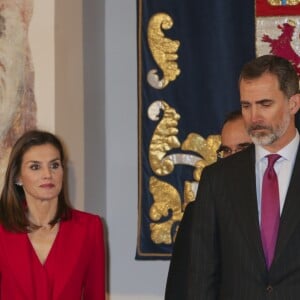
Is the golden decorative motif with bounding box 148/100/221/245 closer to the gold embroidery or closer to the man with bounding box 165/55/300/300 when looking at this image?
the gold embroidery

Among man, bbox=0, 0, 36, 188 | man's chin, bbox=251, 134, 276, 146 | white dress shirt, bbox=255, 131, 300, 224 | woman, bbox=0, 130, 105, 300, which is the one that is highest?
man, bbox=0, 0, 36, 188

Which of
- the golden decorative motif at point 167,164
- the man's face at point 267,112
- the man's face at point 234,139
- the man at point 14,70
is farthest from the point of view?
the golden decorative motif at point 167,164

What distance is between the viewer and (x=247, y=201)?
8.49 ft

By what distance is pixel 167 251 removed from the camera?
4.52m

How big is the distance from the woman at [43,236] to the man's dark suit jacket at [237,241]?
2.65 ft

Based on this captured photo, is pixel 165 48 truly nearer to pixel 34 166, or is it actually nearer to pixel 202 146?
pixel 202 146

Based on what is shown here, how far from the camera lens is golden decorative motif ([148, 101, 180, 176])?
14.9 feet

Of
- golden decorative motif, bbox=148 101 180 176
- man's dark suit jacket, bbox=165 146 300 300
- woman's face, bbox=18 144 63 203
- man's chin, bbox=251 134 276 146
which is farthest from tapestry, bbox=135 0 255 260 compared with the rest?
man's chin, bbox=251 134 276 146

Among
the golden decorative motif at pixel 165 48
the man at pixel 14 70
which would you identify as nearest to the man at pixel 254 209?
the man at pixel 14 70

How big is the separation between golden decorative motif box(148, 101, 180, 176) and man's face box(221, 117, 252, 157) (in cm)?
133

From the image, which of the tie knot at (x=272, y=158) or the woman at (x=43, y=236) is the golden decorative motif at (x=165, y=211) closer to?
the woman at (x=43, y=236)

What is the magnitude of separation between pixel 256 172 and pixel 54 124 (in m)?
1.56

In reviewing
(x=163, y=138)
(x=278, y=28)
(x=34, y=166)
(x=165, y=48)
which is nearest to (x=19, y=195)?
(x=34, y=166)

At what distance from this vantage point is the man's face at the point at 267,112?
8.45 feet
